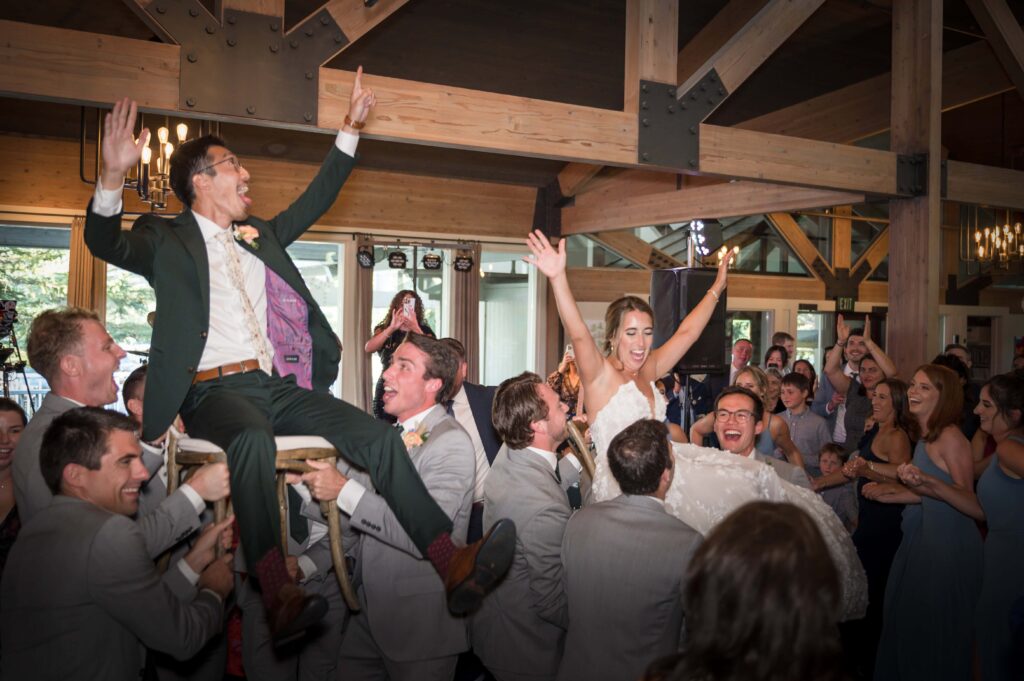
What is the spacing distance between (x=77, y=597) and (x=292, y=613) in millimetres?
518

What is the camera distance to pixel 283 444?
2.30m

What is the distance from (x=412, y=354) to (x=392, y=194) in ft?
22.0

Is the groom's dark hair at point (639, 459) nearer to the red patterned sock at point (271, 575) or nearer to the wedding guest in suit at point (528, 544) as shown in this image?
the wedding guest in suit at point (528, 544)

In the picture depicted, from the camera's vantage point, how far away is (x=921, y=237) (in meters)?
5.95

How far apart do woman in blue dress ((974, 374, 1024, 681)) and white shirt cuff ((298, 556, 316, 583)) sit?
261 centimetres

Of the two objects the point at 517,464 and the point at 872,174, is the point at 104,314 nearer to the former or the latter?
the point at 517,464

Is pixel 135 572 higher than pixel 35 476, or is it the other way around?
pixel 35 476

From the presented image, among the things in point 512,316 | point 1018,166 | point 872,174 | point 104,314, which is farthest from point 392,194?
point 1018,166

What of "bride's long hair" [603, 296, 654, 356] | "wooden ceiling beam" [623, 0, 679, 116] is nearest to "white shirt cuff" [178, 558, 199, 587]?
"bride's long hair" [603, 296, 654, 356]

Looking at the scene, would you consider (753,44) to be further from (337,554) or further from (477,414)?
(337,554)

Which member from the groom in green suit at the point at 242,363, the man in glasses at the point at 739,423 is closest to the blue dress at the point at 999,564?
the man in glasses at the point at 739,423

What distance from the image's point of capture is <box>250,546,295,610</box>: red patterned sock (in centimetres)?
212

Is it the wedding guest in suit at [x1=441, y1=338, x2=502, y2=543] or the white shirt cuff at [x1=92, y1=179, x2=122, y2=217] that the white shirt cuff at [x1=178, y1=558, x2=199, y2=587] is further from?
the wedding guest in suit at [x1=441, y1=338, x2=502, y2=543]

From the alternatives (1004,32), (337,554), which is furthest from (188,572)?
(1004,32)
